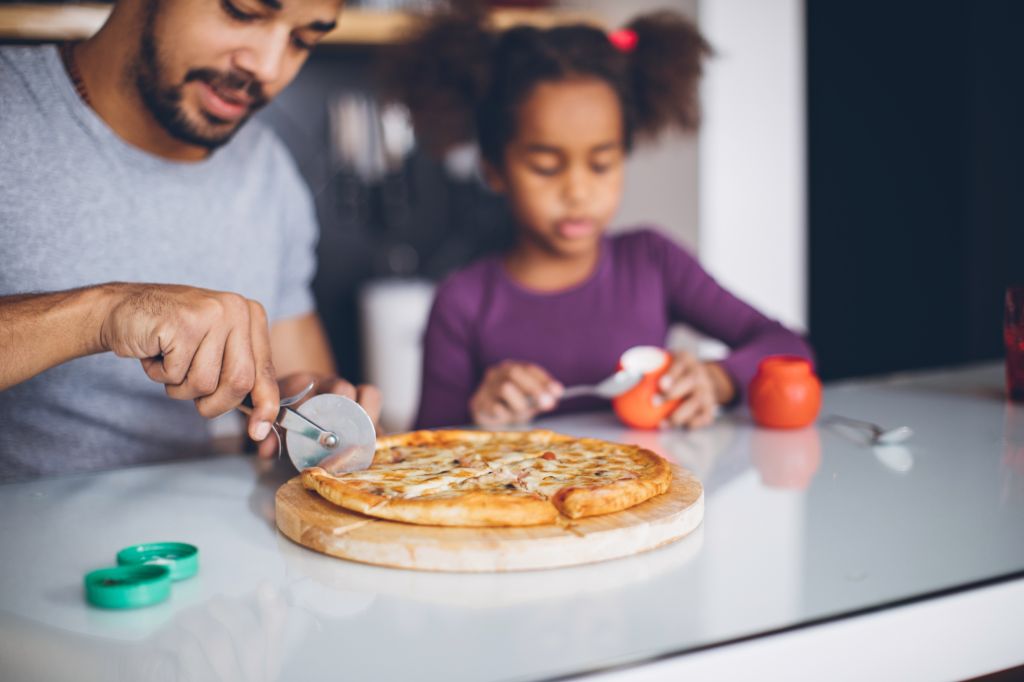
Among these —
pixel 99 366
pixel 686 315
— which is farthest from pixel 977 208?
pixel 99 366

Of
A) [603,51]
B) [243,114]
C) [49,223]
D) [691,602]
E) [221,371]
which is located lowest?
[691,602]

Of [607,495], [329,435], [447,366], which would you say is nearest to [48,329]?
[329,435]

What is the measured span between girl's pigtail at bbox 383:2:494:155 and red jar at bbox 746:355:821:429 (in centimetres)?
83

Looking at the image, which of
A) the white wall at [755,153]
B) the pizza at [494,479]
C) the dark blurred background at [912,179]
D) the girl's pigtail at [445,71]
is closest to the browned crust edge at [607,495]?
the pizza at [494,479]

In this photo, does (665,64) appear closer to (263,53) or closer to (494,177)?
(494,177)

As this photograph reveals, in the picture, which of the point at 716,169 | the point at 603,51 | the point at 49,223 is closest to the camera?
the point at 49,223

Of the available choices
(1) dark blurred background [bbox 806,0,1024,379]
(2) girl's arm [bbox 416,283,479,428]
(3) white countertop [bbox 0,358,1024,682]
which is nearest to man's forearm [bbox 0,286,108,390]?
(3) white countertop [bbox 0,358,1024,682]

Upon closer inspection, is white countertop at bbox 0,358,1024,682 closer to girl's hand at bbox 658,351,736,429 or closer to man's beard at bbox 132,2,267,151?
girl's hand at bbox 658,351,736,429

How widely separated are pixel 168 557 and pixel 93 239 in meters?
0.78

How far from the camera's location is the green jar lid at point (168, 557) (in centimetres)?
72

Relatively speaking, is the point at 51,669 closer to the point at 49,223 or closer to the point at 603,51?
the point at 49,223

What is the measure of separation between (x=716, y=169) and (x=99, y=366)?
206cm

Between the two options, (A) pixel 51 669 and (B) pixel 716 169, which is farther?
(B) pixel 716 169

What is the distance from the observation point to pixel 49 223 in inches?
52.4
